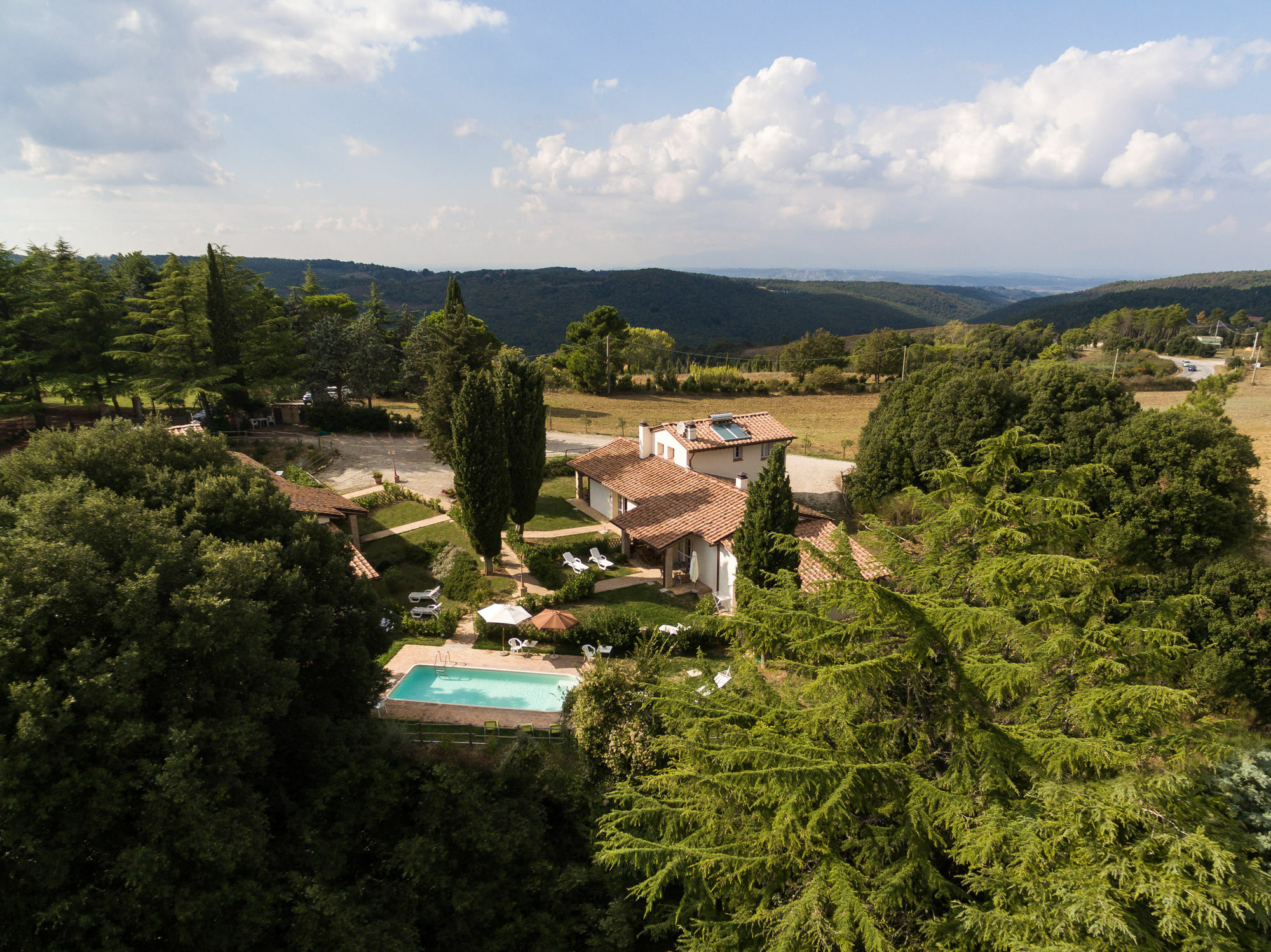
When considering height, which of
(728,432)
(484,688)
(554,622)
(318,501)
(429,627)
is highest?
(728,432)

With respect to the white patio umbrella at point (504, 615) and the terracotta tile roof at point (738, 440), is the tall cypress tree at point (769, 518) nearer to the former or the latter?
the white patio umbrella at point (504, 615)

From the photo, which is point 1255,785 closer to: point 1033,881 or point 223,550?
point 1033,881

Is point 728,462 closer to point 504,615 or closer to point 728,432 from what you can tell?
point 728,432

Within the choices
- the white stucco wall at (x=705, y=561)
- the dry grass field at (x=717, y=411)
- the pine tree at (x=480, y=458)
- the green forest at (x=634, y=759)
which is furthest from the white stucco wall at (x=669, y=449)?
the green forest at (x=634, y=759)

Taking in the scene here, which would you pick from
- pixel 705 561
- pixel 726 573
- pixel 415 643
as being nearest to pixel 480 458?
pixel 415 643

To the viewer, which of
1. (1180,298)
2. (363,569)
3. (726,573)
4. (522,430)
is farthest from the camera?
(1180,298)

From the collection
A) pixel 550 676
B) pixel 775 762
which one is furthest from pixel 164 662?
pixel 550 676

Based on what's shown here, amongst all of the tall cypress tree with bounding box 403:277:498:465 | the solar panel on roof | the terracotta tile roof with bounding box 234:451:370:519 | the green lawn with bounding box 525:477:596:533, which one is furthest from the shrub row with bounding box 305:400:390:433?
the solar panel on roof
